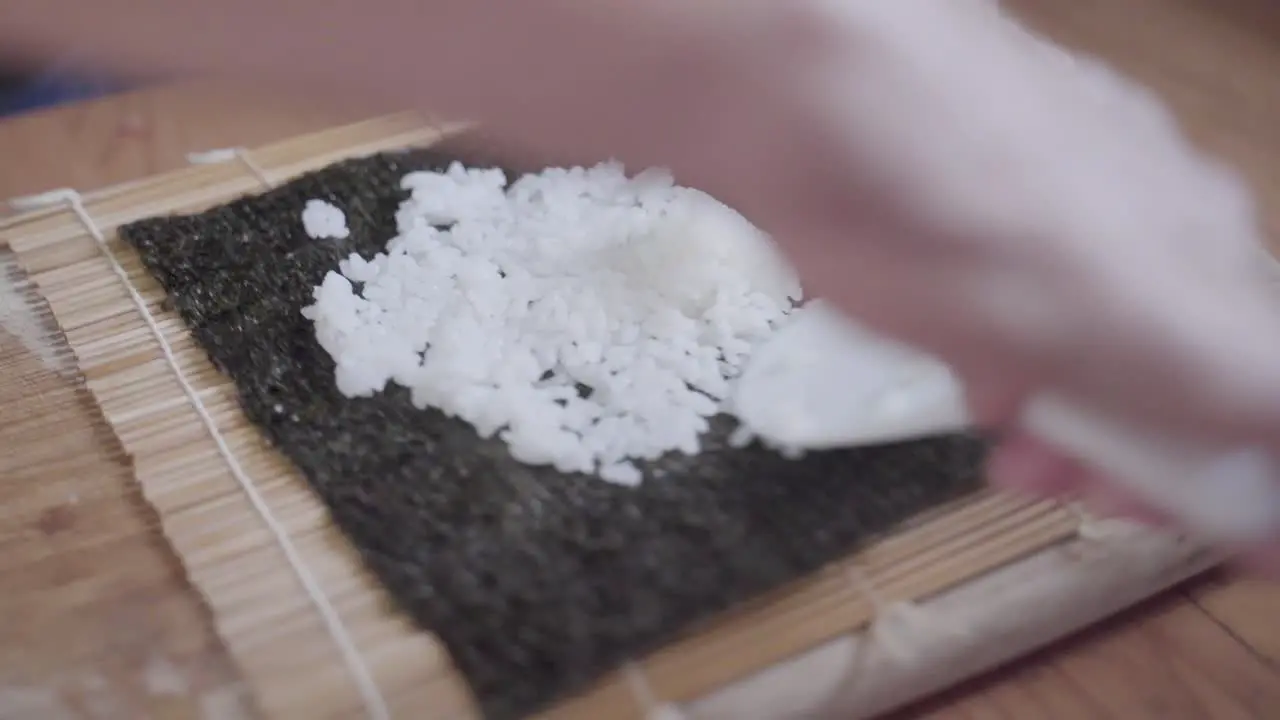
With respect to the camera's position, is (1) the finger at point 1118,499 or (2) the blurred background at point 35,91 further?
(2) the blurred background at point 35,91

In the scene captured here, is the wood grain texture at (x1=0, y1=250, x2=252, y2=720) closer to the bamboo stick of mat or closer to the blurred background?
the bamboo stick of mat

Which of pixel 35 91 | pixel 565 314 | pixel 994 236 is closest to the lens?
pixel 994 236

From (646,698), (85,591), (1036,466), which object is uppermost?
(1036,466)

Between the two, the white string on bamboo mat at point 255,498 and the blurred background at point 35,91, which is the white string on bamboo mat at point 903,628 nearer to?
the white string on bamboo mat at point 255,498

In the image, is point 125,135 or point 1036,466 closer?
point 1036,466

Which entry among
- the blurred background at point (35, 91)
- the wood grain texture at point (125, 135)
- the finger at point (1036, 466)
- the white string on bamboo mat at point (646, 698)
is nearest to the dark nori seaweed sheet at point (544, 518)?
the white string on bamboo mat at point (646, 698)

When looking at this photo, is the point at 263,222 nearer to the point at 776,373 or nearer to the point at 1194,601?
the point at 776,373

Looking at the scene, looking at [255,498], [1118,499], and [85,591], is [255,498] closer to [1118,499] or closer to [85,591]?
[85,591]

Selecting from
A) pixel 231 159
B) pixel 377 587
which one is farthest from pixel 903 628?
pixel 231 159

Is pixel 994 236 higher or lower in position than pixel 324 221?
higher
